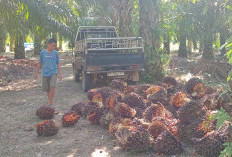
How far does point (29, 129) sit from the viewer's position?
562 cm

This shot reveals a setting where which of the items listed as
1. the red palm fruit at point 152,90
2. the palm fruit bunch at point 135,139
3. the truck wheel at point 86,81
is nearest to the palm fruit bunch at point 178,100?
the red palm fruit at point 152,90

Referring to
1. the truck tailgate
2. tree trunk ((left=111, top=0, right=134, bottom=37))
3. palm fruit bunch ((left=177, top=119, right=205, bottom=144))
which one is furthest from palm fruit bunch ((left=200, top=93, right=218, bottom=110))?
tree trunk ((left=111, top=0, right=134, bottom=37))

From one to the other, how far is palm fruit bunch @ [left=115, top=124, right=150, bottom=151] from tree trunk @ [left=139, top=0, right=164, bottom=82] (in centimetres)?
659

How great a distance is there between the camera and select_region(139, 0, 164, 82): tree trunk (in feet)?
34.9

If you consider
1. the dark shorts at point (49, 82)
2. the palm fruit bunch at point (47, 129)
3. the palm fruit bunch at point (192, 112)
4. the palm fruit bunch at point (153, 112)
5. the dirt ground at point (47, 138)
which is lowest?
the dirt ground at point (47, 138)

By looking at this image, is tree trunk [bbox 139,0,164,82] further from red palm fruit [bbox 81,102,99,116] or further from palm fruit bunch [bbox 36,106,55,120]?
palm fruit bunch [bbox 36,106,55,120]

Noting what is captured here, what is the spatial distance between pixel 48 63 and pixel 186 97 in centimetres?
362

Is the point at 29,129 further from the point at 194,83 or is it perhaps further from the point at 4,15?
the point at 4,15

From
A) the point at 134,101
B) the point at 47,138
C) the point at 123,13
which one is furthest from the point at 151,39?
the point at 47,138

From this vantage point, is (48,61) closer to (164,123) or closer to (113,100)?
(113,100)

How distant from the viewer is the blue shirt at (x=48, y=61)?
23.8 feet

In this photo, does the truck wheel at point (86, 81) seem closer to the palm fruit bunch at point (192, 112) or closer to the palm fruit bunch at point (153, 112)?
the palm fruit bunch at point (153, 112)

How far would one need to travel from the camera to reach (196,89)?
6.40 metres

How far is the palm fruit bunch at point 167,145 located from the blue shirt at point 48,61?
13.5ft
